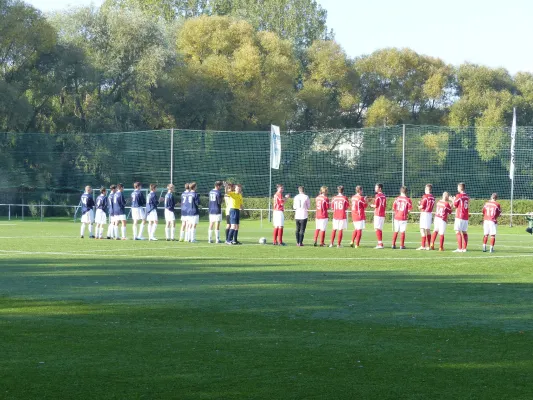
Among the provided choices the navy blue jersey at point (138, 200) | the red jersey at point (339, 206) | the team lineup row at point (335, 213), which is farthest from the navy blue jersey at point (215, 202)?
the red jersey at point (339, 206)

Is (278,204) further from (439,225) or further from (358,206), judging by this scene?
(439,225)

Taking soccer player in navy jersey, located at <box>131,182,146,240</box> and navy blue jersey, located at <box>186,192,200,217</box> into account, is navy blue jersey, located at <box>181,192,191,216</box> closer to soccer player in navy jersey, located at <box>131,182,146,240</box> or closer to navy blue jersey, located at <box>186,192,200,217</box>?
navy blue jersey, located at <box>186,192,200,217</box>

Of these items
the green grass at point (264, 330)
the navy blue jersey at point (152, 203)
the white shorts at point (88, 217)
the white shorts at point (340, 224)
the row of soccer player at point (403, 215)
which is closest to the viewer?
the green grass at point (264, 330)

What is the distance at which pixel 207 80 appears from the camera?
58188 mm

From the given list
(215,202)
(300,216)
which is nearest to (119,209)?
(215,202)

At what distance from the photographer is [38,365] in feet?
27.1

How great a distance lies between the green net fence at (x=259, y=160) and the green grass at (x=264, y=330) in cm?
2870

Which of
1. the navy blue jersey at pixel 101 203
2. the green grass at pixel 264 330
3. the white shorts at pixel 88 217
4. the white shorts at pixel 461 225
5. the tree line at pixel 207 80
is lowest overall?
the green grass at pixel 264 330

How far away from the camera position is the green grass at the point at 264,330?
7586 millimetres

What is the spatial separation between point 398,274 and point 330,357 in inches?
348

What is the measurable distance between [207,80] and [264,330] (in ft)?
160

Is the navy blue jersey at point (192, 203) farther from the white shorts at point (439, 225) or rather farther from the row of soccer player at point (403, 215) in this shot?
the white shorts at point (439, 225)

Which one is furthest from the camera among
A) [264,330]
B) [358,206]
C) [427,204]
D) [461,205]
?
[358,206]

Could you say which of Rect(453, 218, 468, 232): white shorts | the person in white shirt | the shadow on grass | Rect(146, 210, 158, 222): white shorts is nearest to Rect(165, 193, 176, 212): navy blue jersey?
Rect(146, 210, 158, 222): white shorts
